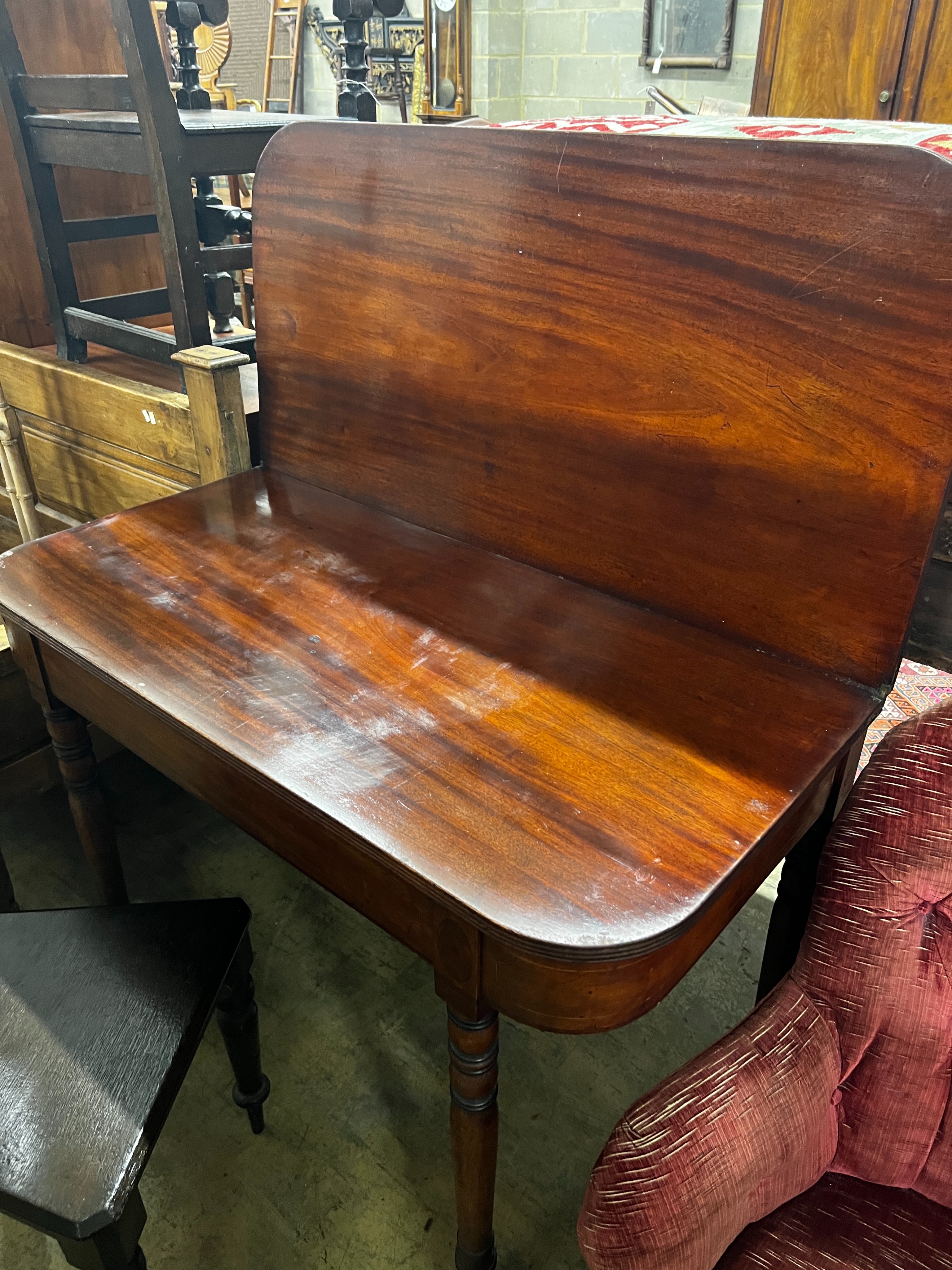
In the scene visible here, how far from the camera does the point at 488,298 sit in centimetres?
105

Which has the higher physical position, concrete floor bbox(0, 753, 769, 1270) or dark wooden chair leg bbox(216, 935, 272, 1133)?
dark wooden chair leg bbox(216, 935, 272, 1133)

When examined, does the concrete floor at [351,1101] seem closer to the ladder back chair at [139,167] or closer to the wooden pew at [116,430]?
the wooden pew at [116,430]

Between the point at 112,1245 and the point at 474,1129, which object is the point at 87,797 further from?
the point at 474,1129

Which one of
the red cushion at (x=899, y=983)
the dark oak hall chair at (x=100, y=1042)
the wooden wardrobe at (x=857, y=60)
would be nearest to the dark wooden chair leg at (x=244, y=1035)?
the dark oak hall chair at (x=100, y=1042)

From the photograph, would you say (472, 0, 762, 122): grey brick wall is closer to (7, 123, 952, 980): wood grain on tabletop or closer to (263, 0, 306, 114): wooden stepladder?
(263, 0, 306, 114): wooden stepladder

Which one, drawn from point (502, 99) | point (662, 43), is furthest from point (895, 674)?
point (502, 99)

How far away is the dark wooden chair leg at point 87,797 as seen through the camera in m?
1.21

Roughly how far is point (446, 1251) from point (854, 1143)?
1.91 feet

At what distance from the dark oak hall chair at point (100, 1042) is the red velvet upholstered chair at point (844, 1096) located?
420mm

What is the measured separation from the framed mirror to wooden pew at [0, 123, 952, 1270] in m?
3.39

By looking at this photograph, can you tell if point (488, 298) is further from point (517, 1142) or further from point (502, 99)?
point (502, 99)

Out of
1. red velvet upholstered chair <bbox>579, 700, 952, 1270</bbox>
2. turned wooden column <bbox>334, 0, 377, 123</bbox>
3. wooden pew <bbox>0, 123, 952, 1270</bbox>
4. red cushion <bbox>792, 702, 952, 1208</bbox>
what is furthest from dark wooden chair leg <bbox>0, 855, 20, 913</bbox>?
turned wooden column <bbox>334, 0, 377, 123</bbox>

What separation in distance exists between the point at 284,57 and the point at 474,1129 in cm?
663

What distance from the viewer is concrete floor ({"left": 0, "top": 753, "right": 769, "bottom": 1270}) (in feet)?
3.69
